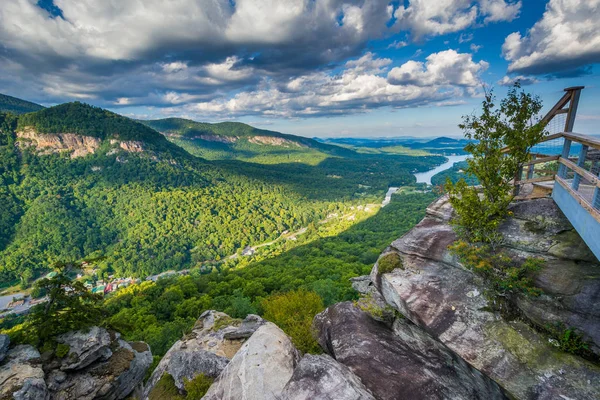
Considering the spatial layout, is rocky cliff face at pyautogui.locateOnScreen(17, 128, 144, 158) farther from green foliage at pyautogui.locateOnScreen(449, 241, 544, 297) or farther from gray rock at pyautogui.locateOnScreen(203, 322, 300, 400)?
green foliage at pyautogui.locateOnScreen(449, 241, 544, 297)

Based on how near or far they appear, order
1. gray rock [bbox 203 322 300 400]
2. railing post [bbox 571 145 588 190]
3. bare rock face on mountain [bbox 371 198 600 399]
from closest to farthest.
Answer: bare rock face on mountain [bbox 371 198 600 399], railing post [bbox 571 145 588 190], gray rock [bbox 203 322 300 400]

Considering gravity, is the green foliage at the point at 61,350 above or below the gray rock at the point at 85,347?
above

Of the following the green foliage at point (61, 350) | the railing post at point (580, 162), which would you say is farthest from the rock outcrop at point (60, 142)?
the railing post at point (580, 162)

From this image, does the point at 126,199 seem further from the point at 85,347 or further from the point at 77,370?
the point at 77,370

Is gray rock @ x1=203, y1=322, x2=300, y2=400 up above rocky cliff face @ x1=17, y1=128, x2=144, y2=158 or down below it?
below

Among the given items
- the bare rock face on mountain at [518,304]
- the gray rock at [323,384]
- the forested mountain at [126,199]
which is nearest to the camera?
the bare rock face on mountain at [518,304]

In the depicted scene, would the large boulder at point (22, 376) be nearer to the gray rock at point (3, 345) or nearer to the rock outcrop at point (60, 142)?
the gray rock at point (3, 345)

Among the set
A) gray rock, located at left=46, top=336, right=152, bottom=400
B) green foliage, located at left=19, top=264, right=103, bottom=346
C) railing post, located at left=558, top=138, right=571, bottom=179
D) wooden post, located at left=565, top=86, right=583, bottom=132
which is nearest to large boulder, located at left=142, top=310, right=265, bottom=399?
gray rock, located at left=46, top=336, right=152, bottom=400

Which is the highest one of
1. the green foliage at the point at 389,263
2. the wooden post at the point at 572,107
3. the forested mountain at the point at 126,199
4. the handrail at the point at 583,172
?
the wooden post at the point at 572,107

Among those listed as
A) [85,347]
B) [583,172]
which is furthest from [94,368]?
[583,172]
